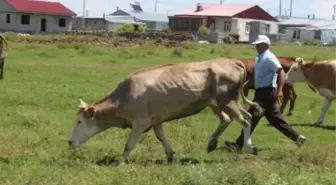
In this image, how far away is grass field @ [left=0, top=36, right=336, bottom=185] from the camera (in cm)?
895

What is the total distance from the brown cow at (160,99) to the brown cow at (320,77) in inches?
220

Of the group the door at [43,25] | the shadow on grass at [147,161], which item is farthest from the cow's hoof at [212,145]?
the door at [43,25]

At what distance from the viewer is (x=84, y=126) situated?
436 inches

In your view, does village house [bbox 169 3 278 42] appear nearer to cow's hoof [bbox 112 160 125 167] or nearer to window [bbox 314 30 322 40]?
window [bbox 314 30 322 40]

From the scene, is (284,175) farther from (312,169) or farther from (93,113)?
(93,113)

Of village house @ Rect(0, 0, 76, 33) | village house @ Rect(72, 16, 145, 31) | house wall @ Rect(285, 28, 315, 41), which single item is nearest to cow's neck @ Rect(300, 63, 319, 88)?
village house @ Rect(0, 0, 76, 33)

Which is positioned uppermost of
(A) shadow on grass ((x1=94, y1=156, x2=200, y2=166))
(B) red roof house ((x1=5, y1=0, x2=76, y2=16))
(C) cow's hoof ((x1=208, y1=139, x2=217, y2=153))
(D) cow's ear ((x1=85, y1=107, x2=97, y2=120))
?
(B) red roof house ((x1=5, y1=0, x2=76, y2=16))

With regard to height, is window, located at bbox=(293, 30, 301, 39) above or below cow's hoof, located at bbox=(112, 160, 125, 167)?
above

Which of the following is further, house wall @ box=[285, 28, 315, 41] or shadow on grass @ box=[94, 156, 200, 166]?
house wall @ box=[285, 28, 315, 41]

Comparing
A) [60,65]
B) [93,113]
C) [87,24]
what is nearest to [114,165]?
[93,113]

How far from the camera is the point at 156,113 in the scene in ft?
35.9

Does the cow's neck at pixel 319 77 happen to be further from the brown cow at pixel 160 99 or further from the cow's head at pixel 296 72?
the brown cow at pixel 160 99

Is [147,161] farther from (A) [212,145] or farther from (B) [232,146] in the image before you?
(B) [232,146]

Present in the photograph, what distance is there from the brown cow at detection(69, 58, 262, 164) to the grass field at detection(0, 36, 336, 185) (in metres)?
0.41
